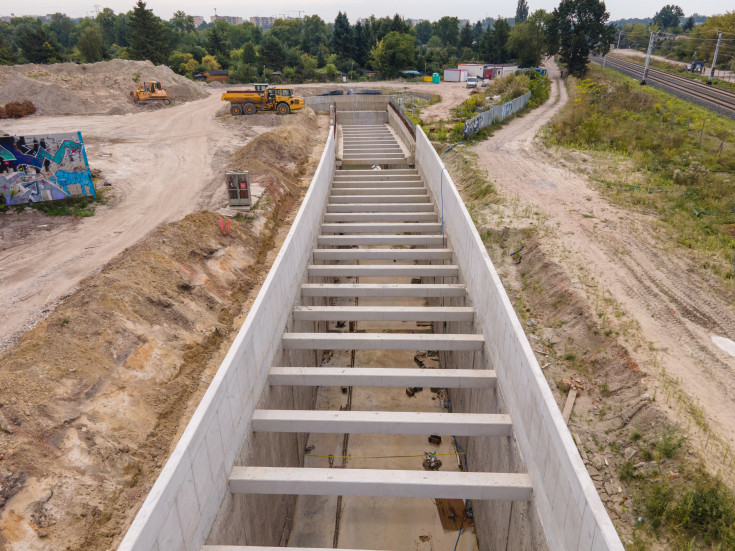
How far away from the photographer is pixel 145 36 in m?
66.2

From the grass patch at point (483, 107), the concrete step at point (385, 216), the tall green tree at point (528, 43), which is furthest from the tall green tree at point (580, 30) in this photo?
the concrete step at point (385, 216)

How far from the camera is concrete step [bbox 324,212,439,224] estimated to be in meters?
16.2

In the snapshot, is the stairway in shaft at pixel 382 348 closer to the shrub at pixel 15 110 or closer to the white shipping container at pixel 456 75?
the shrub at pixel 15 110

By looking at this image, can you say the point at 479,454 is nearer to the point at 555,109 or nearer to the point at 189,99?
the point at 555,109

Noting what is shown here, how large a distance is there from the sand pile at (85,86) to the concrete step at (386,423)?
127 feet

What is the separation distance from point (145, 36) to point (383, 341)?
73946mm

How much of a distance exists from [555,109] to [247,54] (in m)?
60.0

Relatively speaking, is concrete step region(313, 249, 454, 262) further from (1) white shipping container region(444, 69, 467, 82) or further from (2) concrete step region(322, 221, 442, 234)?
(1) white shipping container region(444, 69, 467, 82)

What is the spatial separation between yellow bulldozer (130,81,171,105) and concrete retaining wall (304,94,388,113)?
12.7m

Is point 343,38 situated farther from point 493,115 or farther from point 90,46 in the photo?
point 493,115

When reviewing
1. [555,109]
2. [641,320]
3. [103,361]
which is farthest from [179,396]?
[555,109]

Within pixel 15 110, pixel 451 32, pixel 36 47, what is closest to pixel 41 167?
pixel 15 110

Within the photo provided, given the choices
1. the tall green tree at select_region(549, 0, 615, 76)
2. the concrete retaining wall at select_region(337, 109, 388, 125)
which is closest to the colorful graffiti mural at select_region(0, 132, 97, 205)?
the concrete retaining wall at select_region(337, 109, 388, 125)

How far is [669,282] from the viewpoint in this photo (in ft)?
37.0
